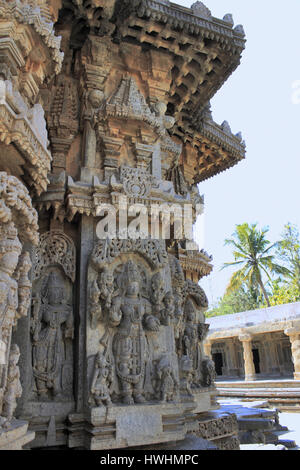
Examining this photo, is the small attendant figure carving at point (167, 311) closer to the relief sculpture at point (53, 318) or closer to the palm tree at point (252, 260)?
the relief sculpture at point (53, 318)

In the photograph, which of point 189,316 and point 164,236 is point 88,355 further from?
point 189,316

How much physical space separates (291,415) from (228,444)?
6318mm

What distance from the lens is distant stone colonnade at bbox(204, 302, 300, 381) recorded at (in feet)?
54.1

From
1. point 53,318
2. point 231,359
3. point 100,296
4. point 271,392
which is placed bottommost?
point 271,392

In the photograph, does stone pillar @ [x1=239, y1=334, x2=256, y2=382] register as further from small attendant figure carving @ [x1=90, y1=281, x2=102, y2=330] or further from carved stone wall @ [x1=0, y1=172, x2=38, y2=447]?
carved stone wall @ [x1=0, y1=172, x2=38, y2=447]

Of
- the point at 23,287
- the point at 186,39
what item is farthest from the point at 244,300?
the point at 23,287

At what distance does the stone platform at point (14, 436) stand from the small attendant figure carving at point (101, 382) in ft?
4.11

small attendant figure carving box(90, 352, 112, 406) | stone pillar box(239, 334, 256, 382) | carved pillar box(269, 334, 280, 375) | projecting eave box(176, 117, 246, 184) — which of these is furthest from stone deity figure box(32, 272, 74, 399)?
carved pillar box(269, 334, 280, 375)

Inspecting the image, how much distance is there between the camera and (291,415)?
11.6 metres

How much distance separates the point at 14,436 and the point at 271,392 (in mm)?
12763

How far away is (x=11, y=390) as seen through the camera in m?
3.53

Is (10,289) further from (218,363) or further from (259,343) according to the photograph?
(218,363)

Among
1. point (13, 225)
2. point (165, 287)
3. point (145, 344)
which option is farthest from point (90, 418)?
point (13, 225)

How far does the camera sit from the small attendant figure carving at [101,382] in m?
4.66
